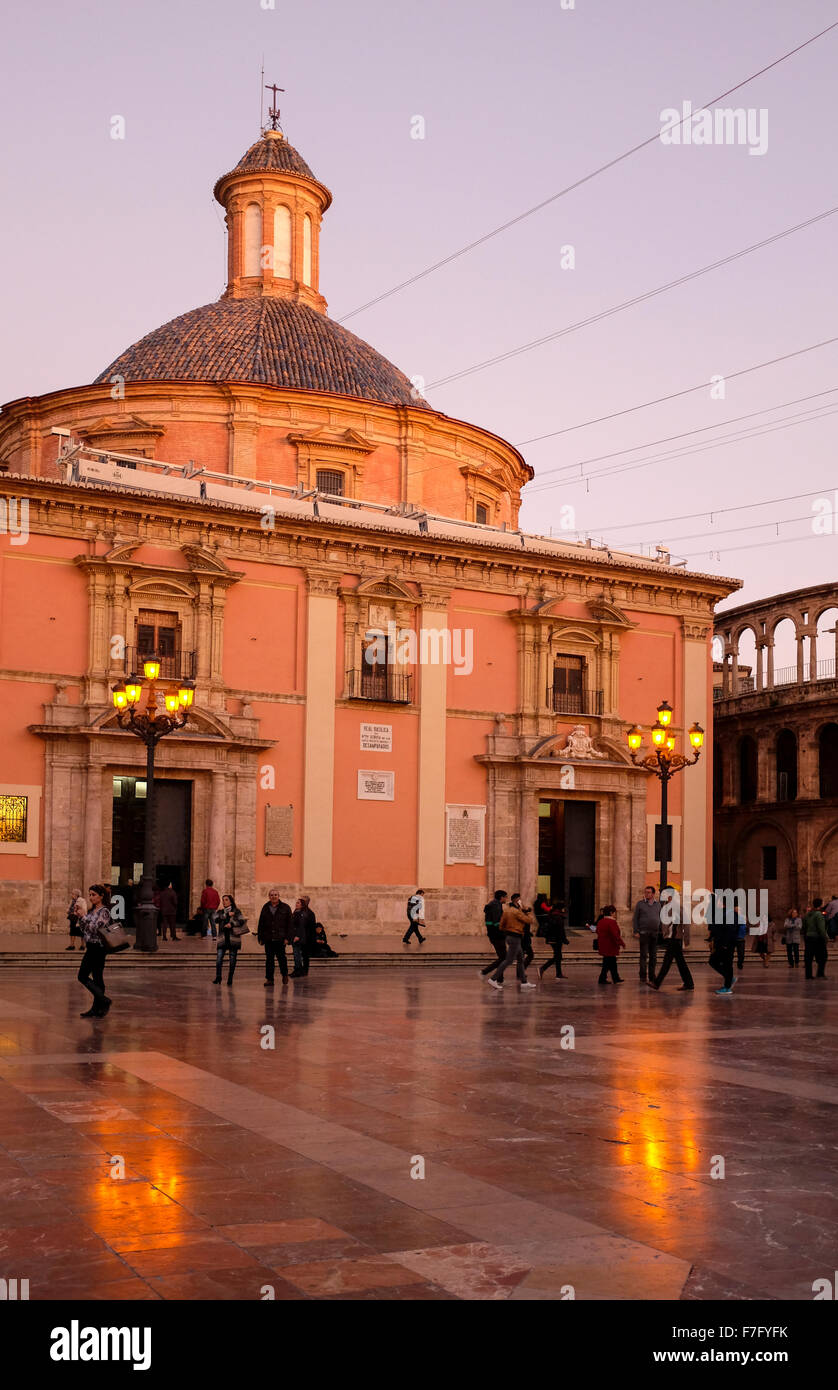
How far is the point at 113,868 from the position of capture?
29.7m

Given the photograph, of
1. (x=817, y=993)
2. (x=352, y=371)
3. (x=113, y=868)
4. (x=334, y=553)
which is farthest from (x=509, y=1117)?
(x=352, y=371)

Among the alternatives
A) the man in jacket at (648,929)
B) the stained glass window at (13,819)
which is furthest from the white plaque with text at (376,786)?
the man in jacket at (648,929)

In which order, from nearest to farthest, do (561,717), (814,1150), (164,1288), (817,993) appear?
(164,1288), (814,1150), (817,993), (561,717)

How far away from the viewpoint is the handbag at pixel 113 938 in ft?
46.7

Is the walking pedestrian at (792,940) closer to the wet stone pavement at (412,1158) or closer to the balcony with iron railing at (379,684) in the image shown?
the balcony with iron railing at (379,684)

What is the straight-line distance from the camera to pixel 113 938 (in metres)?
14.2

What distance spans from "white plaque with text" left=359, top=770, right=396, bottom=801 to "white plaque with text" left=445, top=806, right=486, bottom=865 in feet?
5.09

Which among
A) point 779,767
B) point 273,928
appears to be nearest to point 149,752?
point 273,928

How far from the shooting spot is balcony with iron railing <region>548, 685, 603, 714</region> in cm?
3491

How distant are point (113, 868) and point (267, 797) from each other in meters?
3.74

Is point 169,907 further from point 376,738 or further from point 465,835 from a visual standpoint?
point 465,835
